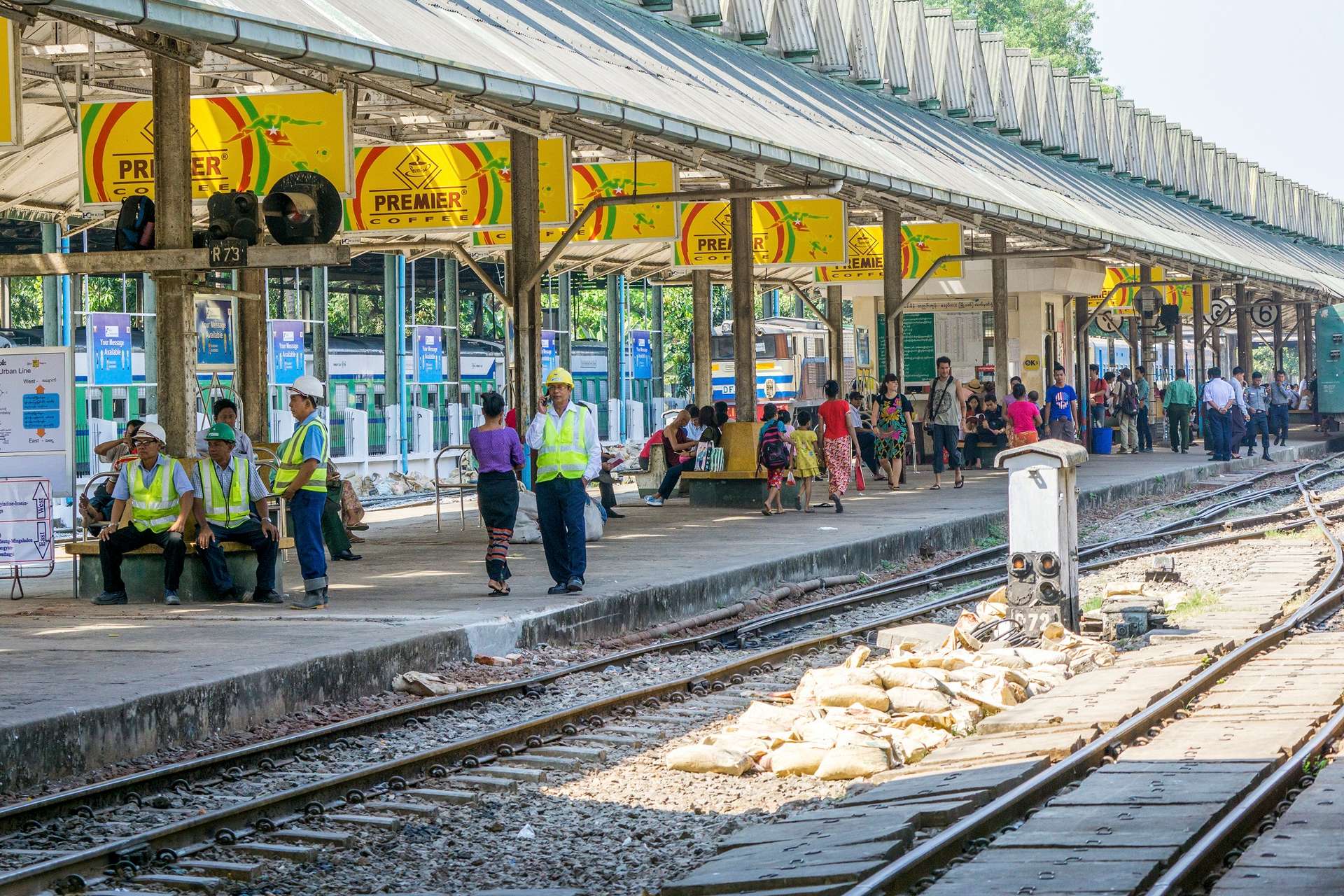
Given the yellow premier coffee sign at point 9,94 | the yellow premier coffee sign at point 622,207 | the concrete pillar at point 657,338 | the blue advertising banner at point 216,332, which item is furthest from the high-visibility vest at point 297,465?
the concrete pillar at point 657,338

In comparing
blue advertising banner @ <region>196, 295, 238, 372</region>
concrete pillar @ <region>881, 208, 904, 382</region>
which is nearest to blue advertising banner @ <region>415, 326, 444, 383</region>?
concrete pillar @ <region>881, 208, 904, 382</region>

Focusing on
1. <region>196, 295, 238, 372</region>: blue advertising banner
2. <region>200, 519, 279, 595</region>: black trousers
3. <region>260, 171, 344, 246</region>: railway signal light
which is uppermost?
<region>260, 171, 344, 246</region>: railway signal light

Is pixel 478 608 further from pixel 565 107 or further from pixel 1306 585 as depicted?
pixel 1306 585

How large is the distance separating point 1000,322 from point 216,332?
15814 mm

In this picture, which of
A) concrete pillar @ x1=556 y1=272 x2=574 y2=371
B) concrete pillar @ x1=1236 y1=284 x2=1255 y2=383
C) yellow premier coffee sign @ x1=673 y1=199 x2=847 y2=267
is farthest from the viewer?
concrete pillar @ x1=1236 y1=284 x2=1255 y2=383

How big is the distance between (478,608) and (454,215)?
22.2 ft

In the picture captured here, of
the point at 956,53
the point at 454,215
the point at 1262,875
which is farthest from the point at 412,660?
the point at 956,53

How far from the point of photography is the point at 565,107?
43.9 feet

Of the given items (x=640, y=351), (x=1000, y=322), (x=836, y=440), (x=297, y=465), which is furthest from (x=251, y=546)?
(x=640, y=351)

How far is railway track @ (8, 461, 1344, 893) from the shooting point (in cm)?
649

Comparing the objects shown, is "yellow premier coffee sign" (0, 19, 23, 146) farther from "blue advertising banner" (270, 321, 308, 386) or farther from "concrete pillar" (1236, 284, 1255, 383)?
"concrete pillar" (1236, 284, 1255, 383)

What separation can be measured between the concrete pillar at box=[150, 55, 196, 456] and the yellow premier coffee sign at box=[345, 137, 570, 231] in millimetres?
5142

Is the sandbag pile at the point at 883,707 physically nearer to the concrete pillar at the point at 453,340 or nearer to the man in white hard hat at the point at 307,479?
the man in white hard hat at the point at 307,479

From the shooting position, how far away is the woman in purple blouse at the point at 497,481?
42.6 feet
